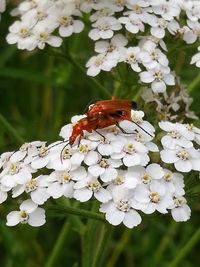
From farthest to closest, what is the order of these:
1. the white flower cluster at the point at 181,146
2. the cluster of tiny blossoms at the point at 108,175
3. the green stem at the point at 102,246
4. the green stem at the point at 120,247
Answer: the green stem at the point at 120,247 < the green stem at the point at 102,246 < the white flower cluster at the point at 181,146 < the cluster of tiny blossoms at the point at 108,175

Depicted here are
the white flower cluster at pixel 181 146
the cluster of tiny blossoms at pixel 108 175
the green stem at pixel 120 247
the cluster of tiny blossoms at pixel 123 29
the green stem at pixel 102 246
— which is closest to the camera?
the cluster of tiny blossoms at pixel 108 175

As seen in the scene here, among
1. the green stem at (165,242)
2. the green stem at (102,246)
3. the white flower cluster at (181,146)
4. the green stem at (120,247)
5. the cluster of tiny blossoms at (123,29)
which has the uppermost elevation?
the cluster of tiny blossoms at (123,29)

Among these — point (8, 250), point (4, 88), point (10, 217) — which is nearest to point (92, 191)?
point (10, 217)

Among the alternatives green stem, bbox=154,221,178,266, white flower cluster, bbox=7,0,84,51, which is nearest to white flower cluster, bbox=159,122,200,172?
white flower cluster, bbox=7,0,84,51

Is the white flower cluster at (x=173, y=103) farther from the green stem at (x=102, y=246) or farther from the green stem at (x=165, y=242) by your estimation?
the green stem at (x=165, y=242)

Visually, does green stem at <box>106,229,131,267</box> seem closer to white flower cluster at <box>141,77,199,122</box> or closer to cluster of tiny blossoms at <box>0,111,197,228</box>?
white flower cluster at <box>141,77,199,122</box>

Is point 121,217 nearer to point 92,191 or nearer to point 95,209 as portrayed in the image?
point 92,191

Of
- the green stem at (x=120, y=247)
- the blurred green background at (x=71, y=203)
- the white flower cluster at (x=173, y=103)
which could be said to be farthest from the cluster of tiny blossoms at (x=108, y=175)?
the green stem at (x=120, y=247)

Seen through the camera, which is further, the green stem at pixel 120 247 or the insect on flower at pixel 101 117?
the green stem at pixel 120 247
